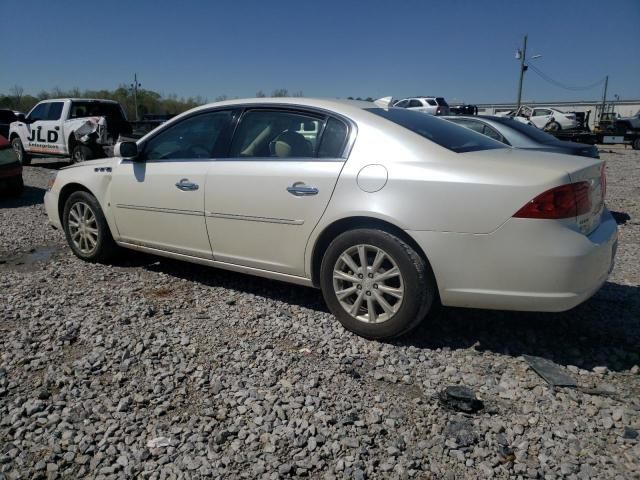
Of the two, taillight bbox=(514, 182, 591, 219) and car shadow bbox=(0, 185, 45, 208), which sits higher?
taillight bbox=(514, 182, 591, 219)

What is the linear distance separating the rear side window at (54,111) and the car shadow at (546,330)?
11.3m

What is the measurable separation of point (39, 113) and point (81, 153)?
2426 mm

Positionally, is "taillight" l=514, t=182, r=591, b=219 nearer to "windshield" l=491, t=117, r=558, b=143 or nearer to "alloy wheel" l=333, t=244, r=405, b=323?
"alloy wheel" l=333, t=244, r=405, b=323

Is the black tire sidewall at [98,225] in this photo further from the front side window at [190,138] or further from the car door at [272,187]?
the car door at [272,187]

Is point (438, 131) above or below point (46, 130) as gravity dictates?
below

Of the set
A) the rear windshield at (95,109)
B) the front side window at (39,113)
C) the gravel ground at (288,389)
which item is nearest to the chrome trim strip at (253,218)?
the gravel ground at (288,389)

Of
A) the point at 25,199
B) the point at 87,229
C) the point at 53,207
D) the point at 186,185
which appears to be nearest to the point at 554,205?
the point at 186,185

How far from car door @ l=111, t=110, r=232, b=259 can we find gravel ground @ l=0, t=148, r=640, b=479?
50 cm

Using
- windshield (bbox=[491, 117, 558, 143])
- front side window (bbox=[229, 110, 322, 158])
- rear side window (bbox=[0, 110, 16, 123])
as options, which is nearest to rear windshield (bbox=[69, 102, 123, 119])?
rear side window (bbox=[0, 110, 16, 123])

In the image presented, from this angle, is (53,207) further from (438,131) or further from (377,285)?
(438,131)

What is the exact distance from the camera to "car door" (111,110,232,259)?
4086mm

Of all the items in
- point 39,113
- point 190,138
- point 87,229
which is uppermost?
point 39,113

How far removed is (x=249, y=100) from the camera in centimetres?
411

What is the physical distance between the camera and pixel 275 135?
3834mm
